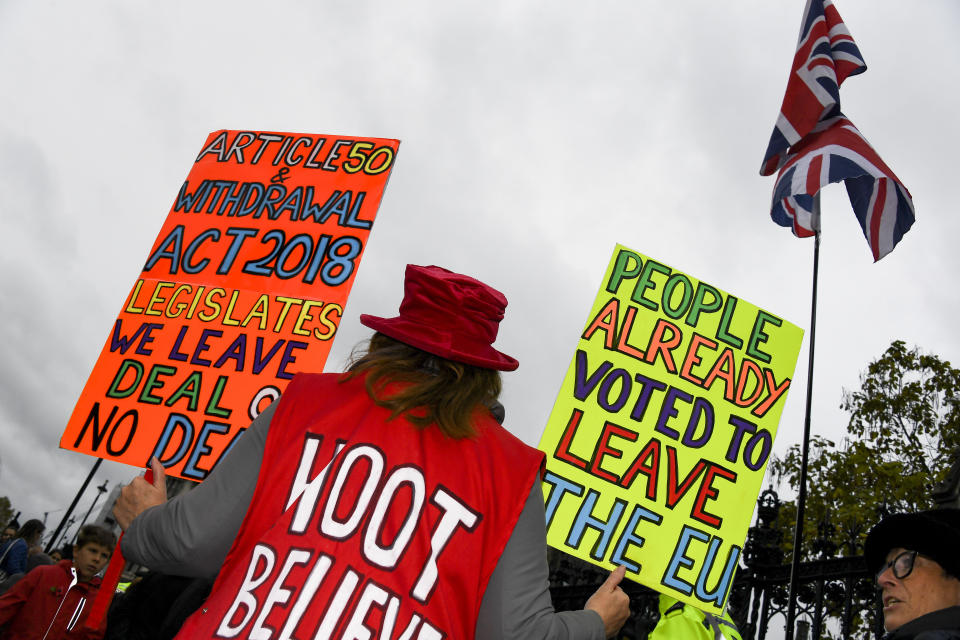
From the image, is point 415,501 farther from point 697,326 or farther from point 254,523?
point 697,326

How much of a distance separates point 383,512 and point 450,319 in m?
0.49

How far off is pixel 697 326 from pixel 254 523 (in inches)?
159

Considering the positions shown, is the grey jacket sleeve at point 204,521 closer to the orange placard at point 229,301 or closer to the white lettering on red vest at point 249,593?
the white lettering on red vest at point 249,593

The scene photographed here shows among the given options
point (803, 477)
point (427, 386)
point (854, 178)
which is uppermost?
point (854, 178)

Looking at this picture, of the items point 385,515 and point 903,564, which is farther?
point 903,564

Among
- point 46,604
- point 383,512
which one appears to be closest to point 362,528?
point 383,512

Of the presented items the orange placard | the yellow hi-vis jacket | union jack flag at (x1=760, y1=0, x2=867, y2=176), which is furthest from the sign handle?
union jack flag at (x1=760, y1=0, x2=867, y2=176)

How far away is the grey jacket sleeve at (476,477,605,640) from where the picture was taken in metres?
1.66

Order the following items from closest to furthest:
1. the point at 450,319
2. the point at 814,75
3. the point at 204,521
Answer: the point at 204,521, the point at 450,319, the point at 814,75

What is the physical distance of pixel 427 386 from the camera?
1.78 m

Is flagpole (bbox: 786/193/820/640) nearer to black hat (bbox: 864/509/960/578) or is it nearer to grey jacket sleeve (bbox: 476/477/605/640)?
black hat (bbox: 864/509/960/578)

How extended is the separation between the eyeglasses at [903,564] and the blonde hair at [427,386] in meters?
2.08

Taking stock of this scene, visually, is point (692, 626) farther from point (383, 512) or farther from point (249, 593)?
point (249, 593)

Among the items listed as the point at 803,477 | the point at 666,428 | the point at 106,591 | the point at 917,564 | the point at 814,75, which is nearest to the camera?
the point at 106,591
